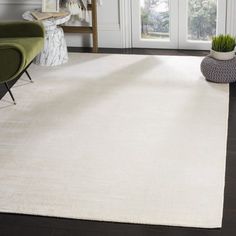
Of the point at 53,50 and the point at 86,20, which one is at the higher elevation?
the point at 86,20

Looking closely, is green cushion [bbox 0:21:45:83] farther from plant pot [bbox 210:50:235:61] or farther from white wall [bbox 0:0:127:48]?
plant pot [bbox 210:50:235:61]

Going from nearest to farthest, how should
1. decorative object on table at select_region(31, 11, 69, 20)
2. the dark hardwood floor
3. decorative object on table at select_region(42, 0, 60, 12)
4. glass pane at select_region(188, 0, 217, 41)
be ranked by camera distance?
the dark hardwood floor
decorative object on table at select_region(31, 11, 69, 20)
decorative object on table at select_region(42, 0, 60, 12)
glass pane at select_region(188, 0, 217, 41)

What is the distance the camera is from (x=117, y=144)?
11.0 ft

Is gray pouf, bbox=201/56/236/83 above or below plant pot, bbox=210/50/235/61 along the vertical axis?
below

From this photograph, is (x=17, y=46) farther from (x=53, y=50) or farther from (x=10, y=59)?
(x=53, y=50)

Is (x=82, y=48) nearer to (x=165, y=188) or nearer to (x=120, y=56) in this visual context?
(x=120, y=56)

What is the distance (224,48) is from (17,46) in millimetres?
Answer: 1563

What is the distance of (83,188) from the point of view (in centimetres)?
291

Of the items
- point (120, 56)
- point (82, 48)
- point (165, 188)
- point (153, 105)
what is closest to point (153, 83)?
point (153, 105)

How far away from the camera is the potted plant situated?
4.18 m

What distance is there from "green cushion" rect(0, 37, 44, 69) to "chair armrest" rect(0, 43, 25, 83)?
0.32 ft

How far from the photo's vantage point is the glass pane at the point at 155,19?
505cm

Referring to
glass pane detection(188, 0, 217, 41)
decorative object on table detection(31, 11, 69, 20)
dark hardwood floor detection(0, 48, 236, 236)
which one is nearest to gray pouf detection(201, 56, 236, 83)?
glass pane detection(188, 0, 217, 41)

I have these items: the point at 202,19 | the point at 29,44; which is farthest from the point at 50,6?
the point at 202,19
